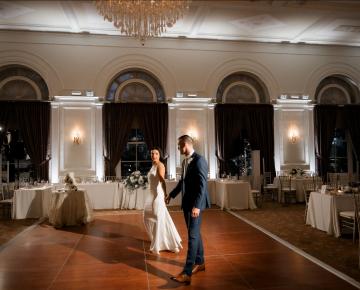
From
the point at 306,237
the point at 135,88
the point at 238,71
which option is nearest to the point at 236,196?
the point at 306,237

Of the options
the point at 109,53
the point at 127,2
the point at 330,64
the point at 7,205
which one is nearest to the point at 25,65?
the point at 109,53

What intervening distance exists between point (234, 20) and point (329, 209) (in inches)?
256

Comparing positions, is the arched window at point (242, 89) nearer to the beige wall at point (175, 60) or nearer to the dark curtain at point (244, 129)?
the beige wall at point (175, 60)

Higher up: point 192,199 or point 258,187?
point 192,199

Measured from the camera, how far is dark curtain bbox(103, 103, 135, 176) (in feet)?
36.6

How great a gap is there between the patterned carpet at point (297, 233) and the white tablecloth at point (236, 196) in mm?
335

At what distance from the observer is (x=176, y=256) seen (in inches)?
195

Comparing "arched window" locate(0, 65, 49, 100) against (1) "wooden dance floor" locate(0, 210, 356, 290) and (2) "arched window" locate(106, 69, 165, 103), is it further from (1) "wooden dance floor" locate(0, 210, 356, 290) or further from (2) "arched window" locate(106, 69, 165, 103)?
(1) "wooden dance floor" locate(0, 210, 356, 290)

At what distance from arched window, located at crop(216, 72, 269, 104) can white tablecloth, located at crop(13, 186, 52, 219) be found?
6.85 m

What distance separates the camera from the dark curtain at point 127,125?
36.6 ft

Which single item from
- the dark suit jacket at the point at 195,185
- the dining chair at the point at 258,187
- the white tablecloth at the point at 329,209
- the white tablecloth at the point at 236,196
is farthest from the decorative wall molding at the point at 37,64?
the white tablecloth at the point at 329,209

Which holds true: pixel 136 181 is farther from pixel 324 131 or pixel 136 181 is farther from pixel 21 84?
pixel 324 131

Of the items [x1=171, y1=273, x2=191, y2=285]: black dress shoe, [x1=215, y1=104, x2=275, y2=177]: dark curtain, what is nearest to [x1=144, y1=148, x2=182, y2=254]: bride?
[x1=171, y1=273, x2=191, y2=285]: black dress shoe

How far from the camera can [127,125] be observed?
11.2 m
